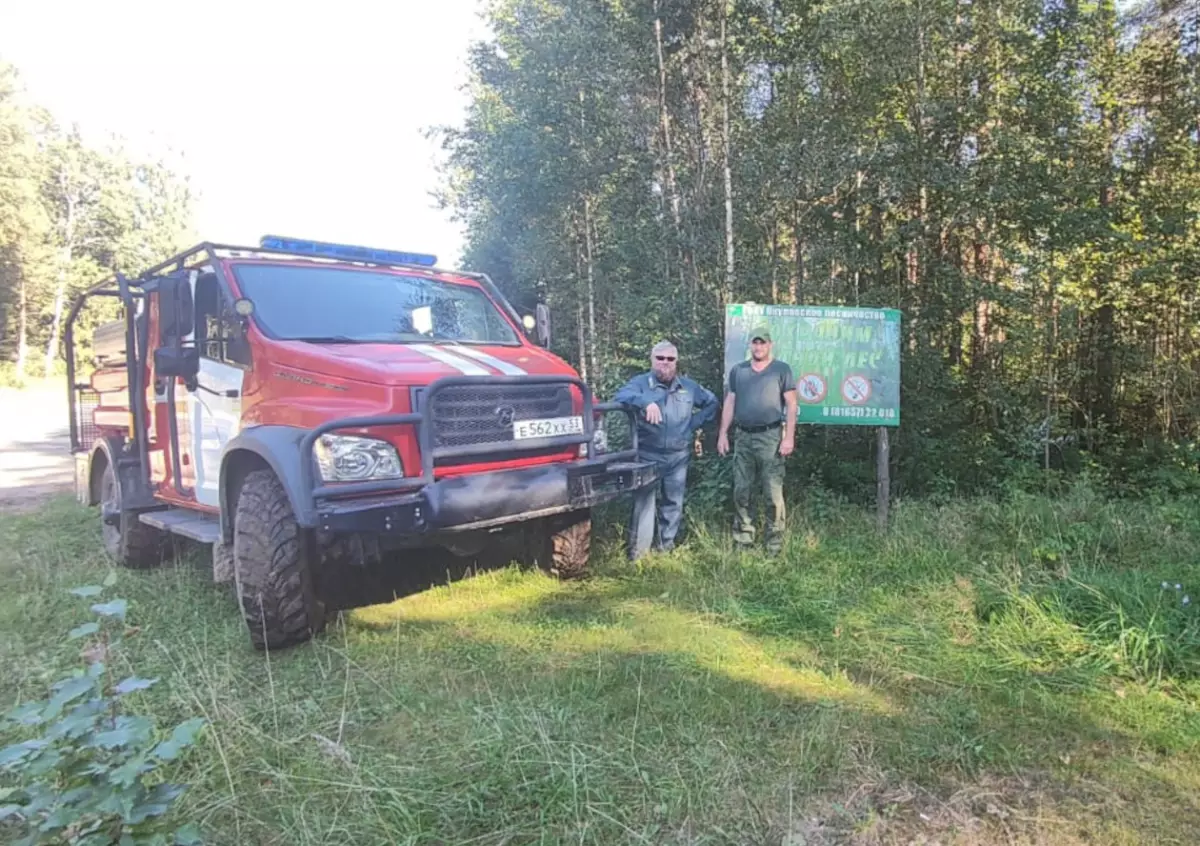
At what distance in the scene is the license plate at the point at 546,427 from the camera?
170 inches

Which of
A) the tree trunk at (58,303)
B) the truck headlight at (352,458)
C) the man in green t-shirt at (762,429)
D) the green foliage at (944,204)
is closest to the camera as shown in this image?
the truck headlight at (352,458)

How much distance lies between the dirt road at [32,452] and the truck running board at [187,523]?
4.86m

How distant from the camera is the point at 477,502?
12.6 feet

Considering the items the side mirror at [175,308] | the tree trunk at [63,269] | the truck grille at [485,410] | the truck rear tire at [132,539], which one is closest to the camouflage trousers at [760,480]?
the truck grille at [485,410]

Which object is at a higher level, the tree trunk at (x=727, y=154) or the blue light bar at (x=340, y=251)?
the tree trunk at (x=727, y=154)

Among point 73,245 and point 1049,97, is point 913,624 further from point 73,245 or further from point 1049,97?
point 73,245

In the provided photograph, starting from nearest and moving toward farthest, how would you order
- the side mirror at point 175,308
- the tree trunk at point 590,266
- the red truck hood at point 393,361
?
the red truck hood at point 393,361 → the side mirror at point 175,308 → the tree trunk at point 590,266

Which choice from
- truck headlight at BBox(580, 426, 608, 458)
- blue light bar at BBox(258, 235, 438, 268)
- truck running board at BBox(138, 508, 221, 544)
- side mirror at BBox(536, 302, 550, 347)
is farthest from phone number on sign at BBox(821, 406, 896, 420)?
truck running board at BBox(138, 508, 221, 544)

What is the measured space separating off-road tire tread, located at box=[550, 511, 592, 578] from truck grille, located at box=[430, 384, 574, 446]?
37.6 inches

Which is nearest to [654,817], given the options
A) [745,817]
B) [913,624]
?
[745,817]

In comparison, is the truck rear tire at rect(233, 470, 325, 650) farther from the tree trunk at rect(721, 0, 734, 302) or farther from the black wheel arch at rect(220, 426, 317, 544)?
the tree trunk at rect(721, 0, 734, 302)

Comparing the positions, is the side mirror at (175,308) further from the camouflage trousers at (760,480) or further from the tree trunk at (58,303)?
the tree trunk at (58,303)

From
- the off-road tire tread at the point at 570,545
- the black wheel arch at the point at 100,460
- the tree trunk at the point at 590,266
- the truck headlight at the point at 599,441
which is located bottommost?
the off-road tire tread at the point at 570,545

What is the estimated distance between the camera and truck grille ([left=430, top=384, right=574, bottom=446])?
3965 millimetres
